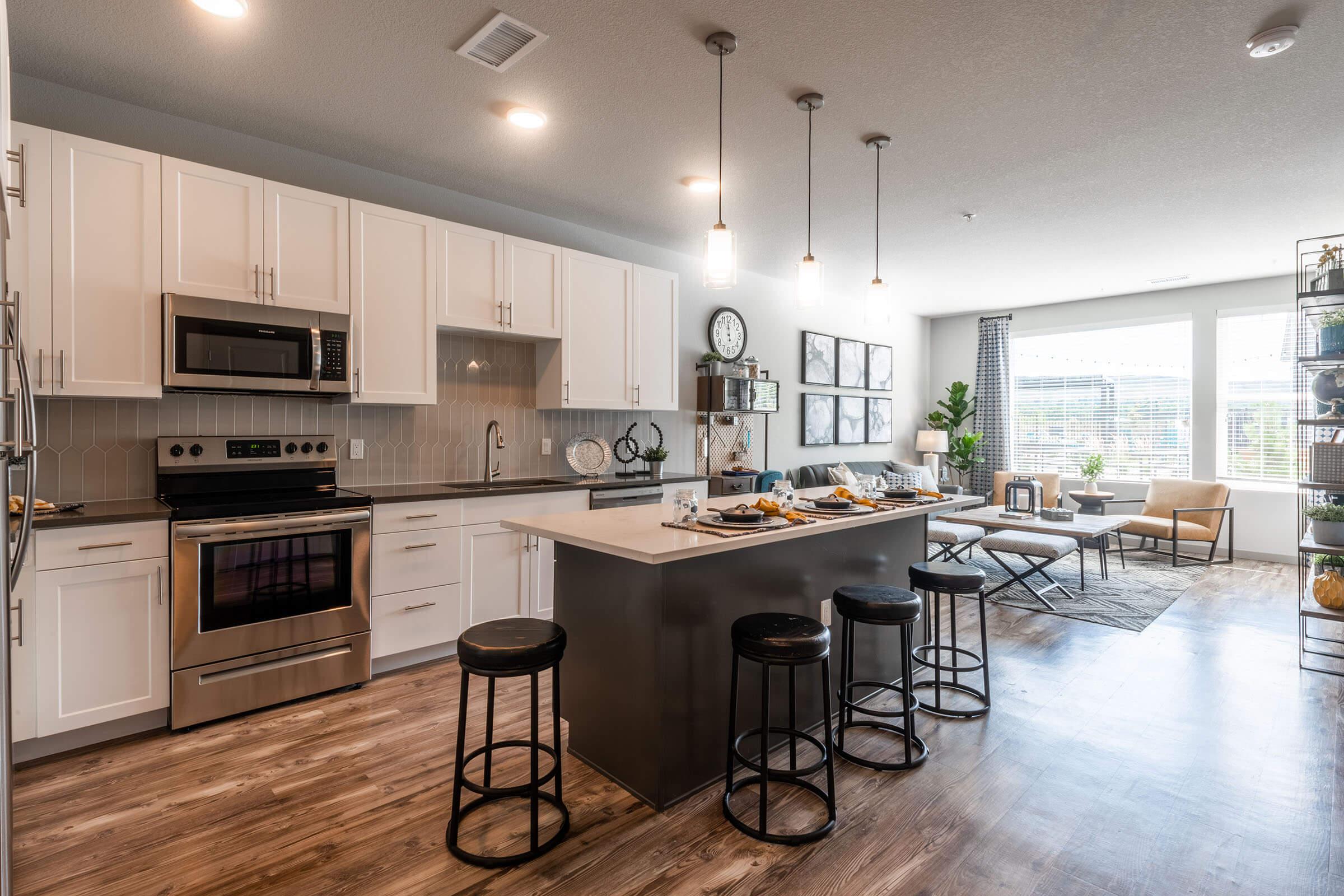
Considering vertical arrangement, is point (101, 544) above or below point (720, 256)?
below

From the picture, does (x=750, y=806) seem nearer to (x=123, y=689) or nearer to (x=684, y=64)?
(x=123, y=689)

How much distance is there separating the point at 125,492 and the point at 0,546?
2.09 m

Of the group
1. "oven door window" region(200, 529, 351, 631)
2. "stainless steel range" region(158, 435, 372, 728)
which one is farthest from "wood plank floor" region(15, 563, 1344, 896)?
"oven door window" region(200, 529, 351, 631)

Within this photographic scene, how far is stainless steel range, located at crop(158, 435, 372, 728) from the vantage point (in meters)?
2.72

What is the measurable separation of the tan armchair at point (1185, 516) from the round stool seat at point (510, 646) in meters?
6.10

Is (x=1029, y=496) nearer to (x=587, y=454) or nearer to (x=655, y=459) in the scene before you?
(x=655, y=459)

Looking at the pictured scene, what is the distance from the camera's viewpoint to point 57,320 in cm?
257

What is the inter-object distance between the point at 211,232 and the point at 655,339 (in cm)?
260

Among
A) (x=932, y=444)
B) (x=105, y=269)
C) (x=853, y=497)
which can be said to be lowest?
(x=853, y=497)

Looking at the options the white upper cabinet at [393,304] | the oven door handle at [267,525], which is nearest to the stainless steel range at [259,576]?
the oven door handle at [267,525]

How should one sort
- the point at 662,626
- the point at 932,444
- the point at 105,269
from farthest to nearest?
the point at 932,444 < the point at 105,269 < the point at 662,626

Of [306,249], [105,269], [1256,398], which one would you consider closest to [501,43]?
[306,249]

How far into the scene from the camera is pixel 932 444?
7.83m

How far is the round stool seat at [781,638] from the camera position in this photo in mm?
2049
